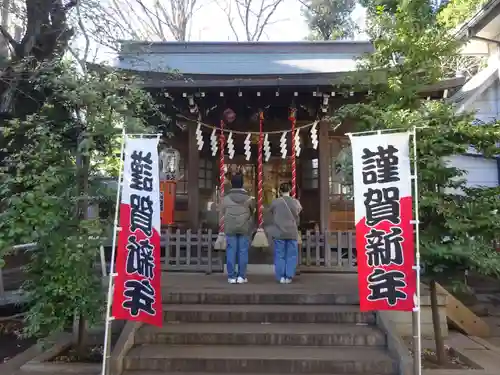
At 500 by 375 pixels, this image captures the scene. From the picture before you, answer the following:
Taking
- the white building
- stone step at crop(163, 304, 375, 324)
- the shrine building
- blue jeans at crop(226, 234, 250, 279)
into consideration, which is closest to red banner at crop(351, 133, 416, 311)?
stone step at crop(163, 304, 375, 324)

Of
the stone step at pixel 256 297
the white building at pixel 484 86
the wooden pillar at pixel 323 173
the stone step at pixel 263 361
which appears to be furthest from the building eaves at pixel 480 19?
the stone step at pixel 263 361

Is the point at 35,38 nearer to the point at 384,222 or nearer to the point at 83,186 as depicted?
the point at 83,186

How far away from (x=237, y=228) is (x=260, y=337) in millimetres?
2140

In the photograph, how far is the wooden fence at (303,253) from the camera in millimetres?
8094

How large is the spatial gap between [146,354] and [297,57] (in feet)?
32.5

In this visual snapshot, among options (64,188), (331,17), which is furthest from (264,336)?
(331,17)

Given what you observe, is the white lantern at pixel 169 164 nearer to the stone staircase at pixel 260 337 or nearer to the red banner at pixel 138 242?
the stone staircase at pixel 260 337

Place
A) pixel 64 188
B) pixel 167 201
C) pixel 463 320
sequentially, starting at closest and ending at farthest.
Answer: pixel 64 188 < pixel 463 320 < pixel 167 201

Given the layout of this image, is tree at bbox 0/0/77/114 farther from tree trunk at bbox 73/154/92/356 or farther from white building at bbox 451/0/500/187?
white building at bbox 451/0/500/187

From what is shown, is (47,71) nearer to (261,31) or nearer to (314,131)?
(314,131)

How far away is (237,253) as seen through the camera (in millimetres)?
7156

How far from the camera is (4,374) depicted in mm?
4965

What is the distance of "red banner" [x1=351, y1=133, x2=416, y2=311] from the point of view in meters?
4.46

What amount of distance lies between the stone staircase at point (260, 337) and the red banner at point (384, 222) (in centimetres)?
95
